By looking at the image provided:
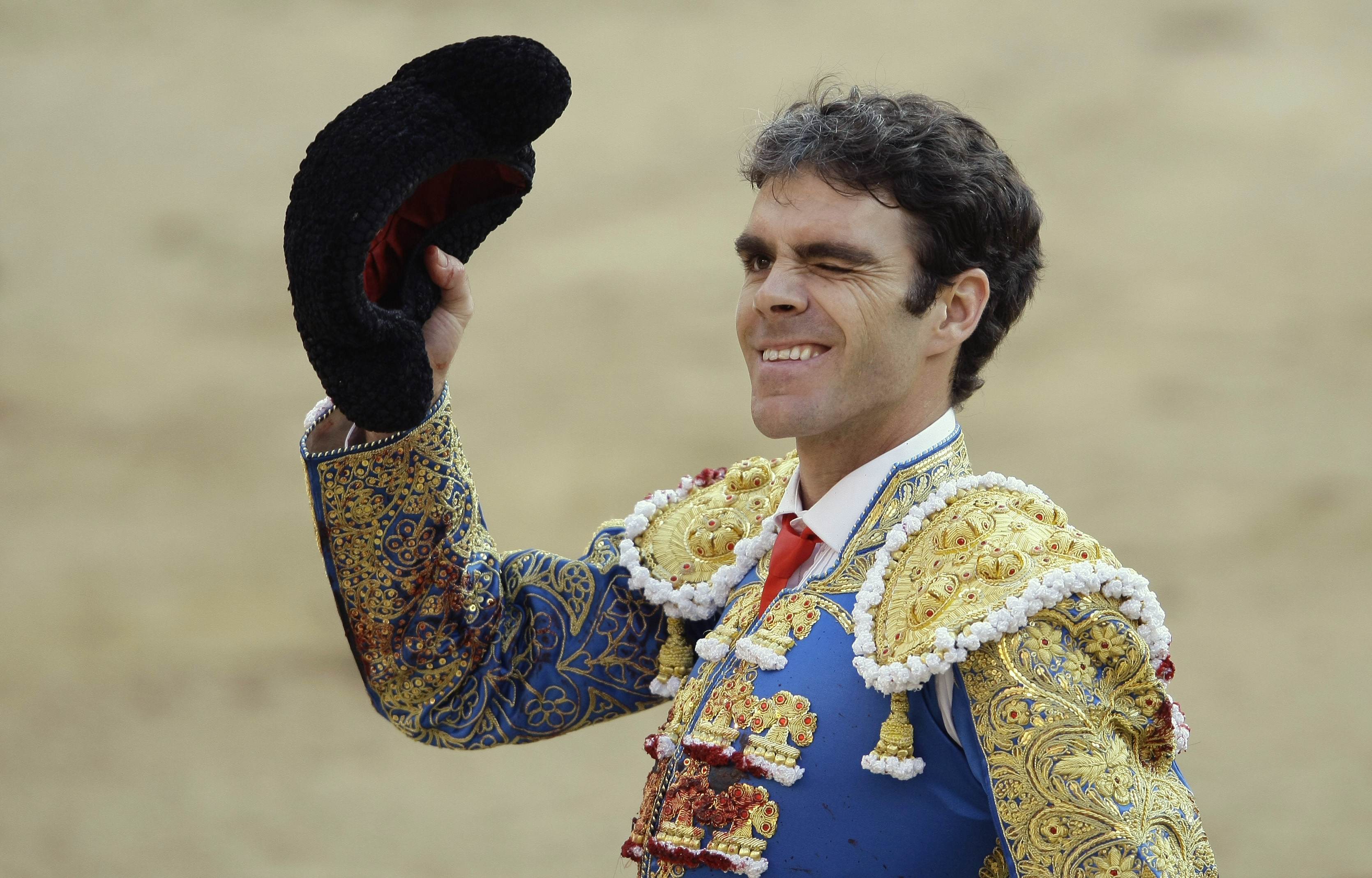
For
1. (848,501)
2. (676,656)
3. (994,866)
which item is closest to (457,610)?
(676,656)

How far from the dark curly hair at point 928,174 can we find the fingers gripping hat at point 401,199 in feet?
0.97

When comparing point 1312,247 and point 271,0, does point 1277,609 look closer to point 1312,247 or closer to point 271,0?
point 1312,247

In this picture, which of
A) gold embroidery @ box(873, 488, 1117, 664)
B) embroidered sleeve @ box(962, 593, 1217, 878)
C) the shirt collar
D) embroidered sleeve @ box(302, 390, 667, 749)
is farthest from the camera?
embroidered sleeve @ box(302, 390, 667, 749)

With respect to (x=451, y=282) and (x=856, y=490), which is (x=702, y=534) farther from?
(x=451, y=282)

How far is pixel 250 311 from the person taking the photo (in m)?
6.75

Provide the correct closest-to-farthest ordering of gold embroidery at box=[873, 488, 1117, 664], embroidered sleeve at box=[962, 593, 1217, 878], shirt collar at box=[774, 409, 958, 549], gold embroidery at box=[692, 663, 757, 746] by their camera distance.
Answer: embroidered sleeve at box=[962, 593, 1217, 878]
gold embroidery at box=[873, 488, 1117, 664]
gold embroidery at box=[692, 663, 757, 746]
shirt collar at box=[774, 409, 958, 549]

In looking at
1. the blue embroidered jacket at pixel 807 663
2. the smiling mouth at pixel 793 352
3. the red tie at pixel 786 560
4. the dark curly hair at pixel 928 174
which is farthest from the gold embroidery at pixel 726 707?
the dark curly hair at pixel 928 174

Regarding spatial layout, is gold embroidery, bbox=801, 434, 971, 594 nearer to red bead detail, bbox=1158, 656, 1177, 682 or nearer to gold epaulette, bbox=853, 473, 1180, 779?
gold epaulette, bbox=853, 473, 1180, 779

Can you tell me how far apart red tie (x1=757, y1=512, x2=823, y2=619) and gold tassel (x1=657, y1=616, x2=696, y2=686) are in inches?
7.2

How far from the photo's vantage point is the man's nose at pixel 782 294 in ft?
5.62

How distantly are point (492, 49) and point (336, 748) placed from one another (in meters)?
4.28

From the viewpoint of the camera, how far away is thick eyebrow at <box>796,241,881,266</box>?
66.5 inches

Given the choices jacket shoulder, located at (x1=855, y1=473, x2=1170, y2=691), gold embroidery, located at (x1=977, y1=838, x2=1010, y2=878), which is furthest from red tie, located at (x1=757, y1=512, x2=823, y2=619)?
gold embroidery, located at (x1=977, y1=838, x2=1010, y2=878)

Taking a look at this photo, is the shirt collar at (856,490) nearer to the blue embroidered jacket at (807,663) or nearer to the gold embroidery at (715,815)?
the blue embroidered jacket at (807,663)
